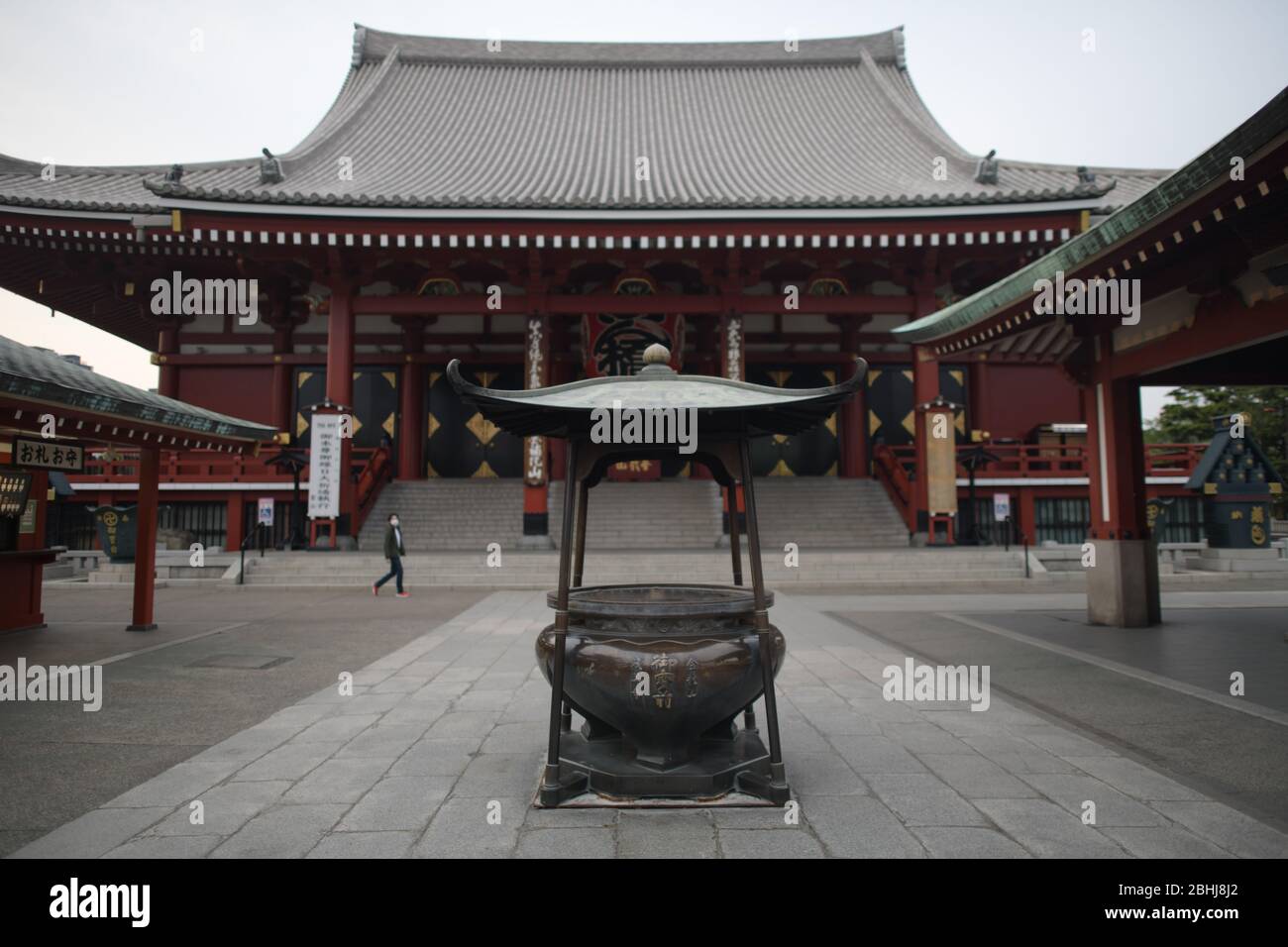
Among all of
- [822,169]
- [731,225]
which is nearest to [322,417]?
[731,225]

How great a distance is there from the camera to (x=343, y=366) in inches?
587

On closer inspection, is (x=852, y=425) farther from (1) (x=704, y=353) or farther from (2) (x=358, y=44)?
(2) (x=358, y=44)

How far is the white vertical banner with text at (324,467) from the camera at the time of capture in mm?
13852

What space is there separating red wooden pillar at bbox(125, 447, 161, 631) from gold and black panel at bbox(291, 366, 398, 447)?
35.2 ft

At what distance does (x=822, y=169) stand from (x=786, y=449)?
6.99 m

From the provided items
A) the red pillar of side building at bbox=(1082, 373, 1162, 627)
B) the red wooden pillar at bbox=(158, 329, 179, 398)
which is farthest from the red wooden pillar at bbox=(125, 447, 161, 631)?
the red wooden pillar at bbox=(158, 329, 179, 398)

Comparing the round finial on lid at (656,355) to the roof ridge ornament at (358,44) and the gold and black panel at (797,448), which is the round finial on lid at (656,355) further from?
the roof ridge ornament at (358,44)

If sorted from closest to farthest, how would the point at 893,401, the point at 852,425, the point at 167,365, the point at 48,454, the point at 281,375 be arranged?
the point at 48,454 < the point at 281,375 < the point at 167,365 < the point at 852,425 < the point at 893,401

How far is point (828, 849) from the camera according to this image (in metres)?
2.92

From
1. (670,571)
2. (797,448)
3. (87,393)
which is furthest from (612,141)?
(87,393)

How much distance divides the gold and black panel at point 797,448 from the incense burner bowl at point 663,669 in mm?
16161

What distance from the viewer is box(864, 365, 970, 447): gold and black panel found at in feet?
63.8

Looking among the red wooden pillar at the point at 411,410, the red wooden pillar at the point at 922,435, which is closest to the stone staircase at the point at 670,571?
the red wooden pillar at the point at 922,435

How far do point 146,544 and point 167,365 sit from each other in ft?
38.5
